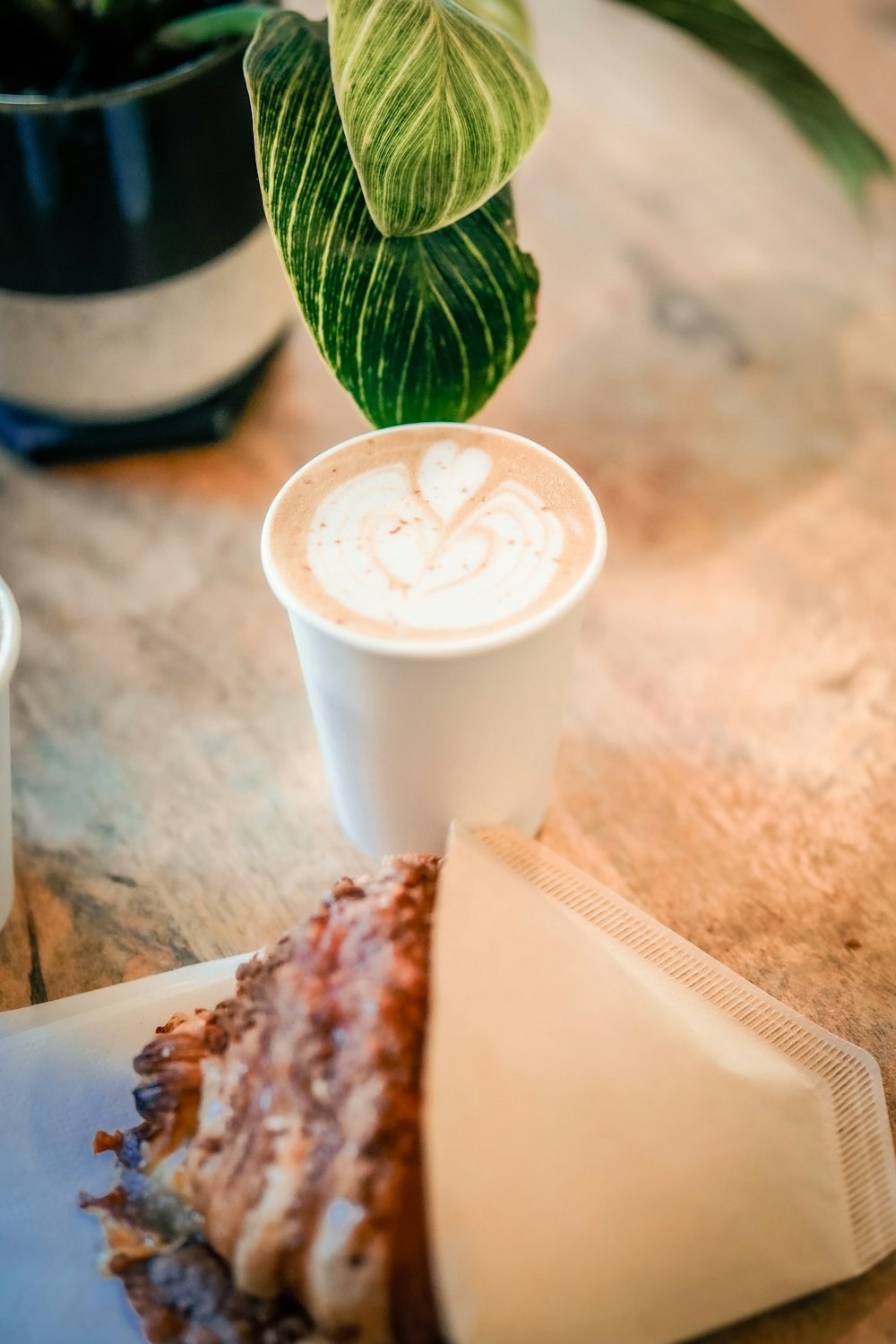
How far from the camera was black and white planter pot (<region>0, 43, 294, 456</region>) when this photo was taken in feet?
3.13

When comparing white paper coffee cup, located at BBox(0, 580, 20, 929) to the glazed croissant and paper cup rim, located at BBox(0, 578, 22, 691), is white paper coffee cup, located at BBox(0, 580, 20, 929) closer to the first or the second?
paper cup rim, located at BBox(0, 578, 22, 691)

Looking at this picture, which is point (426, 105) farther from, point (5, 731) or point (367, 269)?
point (5, 731)

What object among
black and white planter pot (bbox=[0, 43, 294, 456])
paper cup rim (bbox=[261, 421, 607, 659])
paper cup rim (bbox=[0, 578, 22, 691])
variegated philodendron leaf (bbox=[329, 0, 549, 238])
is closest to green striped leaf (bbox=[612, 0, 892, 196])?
variegated philodendron leaf (bbox=[329, 0, 549, 238])

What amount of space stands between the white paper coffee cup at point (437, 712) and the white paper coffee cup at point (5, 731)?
19 centimetres

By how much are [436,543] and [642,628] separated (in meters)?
0.39

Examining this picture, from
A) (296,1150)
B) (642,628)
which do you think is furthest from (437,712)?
(642,628)

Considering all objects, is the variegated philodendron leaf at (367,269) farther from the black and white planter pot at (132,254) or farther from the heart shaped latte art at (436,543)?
the black and white planter pot at (132,254)

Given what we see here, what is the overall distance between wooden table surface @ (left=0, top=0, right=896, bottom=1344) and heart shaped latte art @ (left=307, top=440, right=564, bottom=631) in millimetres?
293

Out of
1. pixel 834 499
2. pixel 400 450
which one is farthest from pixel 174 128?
pixel 834 499

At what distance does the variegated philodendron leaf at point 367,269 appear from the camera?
76 cm

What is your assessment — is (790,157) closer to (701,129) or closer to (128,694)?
(701,129)

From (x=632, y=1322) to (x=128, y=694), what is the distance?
0.71m

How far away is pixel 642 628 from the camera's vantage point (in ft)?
3.63

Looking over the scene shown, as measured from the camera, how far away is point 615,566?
1.16 meters
